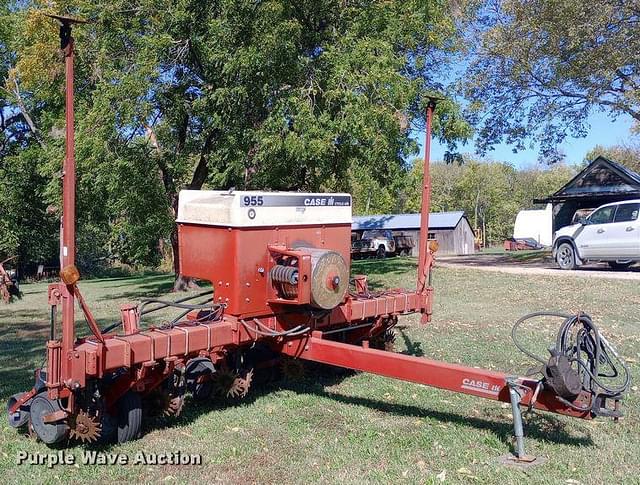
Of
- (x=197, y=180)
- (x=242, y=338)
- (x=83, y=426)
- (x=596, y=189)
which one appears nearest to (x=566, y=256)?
(x=596, y=189)

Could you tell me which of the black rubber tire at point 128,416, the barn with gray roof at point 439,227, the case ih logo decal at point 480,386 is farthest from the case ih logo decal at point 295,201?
the barn with gray roof at point 439,227

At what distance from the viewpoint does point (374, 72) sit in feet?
41.4

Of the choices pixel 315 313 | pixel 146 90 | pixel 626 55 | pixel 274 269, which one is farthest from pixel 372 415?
pixel 626 55

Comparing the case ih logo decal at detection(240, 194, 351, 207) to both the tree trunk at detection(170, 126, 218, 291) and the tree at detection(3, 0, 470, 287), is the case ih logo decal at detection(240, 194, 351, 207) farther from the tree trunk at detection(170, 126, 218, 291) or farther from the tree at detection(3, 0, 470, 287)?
the tree trunk at detection(170, 126, 218, 291)

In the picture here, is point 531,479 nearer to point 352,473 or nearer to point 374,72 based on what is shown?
point 352,473

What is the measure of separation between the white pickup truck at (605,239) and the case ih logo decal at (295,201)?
11891mm

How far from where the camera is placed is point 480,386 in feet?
16.7

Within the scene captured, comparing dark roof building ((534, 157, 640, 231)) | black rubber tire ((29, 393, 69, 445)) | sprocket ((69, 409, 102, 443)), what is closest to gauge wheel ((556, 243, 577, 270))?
dark roof building ((534, 157, 640, 231))

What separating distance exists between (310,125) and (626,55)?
11673 mm

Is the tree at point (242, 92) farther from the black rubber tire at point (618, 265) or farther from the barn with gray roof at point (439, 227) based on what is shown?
the barn with gray roof at point (439, 227)

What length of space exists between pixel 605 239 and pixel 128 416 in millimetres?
14606

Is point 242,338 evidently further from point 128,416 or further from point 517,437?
point 517,437

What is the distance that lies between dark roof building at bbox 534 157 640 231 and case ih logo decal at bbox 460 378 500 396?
75.4ft

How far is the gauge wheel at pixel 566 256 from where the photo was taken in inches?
704
